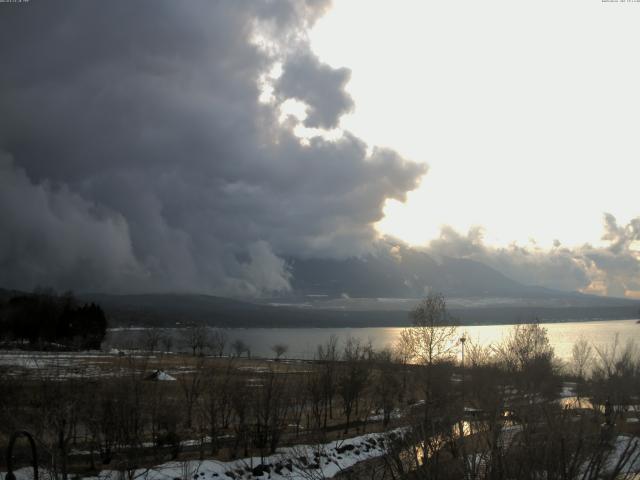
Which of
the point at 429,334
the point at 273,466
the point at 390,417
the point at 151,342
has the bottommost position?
the point at 151,342

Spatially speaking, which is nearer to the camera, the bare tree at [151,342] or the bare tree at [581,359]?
the bare tree at [581,359]

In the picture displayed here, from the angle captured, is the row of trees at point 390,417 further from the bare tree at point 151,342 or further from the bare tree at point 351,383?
the bare tree at point 151,342

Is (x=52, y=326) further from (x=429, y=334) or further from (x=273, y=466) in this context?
(x=273, y=466)

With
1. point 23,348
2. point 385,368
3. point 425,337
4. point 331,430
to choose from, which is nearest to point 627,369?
point 425,337

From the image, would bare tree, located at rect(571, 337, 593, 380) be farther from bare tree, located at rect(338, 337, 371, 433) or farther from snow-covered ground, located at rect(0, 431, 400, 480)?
snow-covered ground, located at rect(0, 431, 400, 480)

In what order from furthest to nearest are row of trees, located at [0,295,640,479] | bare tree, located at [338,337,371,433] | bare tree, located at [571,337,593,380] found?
bare tree, located at [571,337,593,380]
bare tree, located at [338,337,371,433]
row of trees, located at [0,295,640,479]

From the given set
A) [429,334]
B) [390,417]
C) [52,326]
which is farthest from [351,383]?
[52,326]

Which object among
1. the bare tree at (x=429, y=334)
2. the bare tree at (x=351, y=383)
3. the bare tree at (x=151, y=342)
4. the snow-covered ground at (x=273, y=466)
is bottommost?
the bare tree at (x=151, y=342)

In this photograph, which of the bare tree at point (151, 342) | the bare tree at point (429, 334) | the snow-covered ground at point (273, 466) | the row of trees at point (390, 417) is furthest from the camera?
the bare tree at point (151, 342)

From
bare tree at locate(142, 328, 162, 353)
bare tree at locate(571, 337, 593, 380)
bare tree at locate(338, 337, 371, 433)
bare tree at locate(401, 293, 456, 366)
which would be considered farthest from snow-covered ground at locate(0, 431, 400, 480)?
bare tree at locate(142, 328, 162, 353)

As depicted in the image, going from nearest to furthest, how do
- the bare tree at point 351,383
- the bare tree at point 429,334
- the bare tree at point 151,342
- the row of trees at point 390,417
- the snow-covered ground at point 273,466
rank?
1. the row of trees at point 390,417
2. the snow-covered ground at point 273,466
3. the bare tree at point 351,383
4. the bare tree at point 429,334
5. the bare tree at point 151,342

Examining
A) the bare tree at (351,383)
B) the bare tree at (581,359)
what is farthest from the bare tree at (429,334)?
the bare tree at (581,359)

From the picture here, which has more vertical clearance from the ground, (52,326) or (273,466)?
(52,326)

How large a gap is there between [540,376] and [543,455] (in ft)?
159
